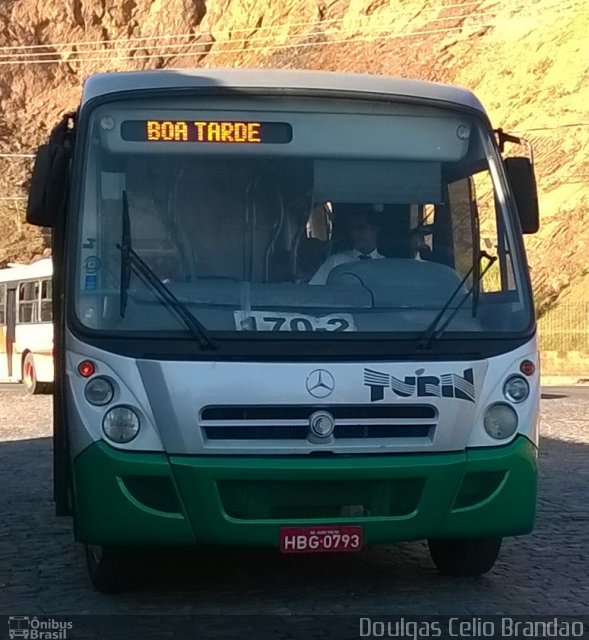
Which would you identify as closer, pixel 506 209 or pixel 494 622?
pixel 494 622

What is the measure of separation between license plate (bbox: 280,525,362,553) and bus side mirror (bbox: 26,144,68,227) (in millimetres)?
2134

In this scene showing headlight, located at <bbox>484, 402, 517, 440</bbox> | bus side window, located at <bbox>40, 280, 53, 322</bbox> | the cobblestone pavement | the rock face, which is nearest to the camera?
headlight, located at <bbox>484, 402, 517, 440</bbox>

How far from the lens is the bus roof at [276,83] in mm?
7691

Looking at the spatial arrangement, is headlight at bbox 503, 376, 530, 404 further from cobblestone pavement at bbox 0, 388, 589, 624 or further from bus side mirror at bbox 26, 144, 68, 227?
bus side mirror at bbox 26, 144, 68, 227

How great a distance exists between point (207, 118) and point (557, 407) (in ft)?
54.2

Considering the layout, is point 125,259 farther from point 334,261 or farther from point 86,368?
point 334,261

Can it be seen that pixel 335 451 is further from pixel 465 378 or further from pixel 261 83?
pixel 261 83

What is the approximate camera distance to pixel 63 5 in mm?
66812

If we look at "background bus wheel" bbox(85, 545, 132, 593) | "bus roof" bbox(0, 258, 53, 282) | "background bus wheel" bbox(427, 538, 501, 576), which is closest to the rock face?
"bus roof" bbox(0, 258, 53, 282)

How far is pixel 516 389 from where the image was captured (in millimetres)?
7273

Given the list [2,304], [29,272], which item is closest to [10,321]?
[2,304]

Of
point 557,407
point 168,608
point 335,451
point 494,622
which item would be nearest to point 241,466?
point 335,451

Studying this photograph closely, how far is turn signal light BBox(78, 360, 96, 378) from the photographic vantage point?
23.1ft

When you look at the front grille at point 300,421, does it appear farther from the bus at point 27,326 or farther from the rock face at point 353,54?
the rock face at point 353,54
